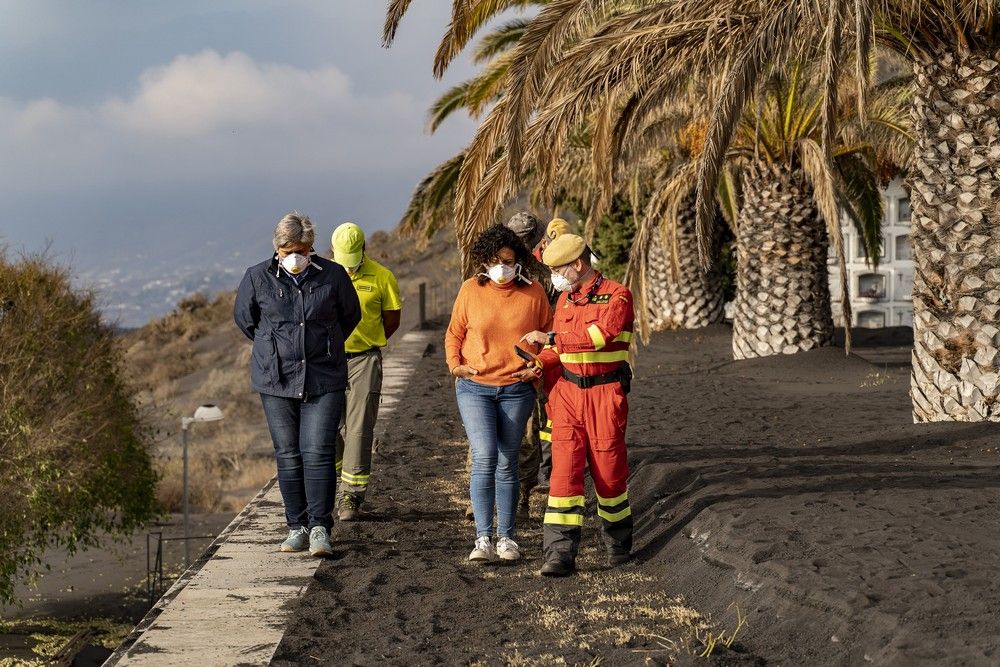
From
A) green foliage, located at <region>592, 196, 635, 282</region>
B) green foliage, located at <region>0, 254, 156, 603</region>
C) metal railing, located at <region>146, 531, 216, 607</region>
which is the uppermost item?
green foliage, located at <region>592, 196, 635, 282</region>

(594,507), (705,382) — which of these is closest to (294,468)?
(594,507)

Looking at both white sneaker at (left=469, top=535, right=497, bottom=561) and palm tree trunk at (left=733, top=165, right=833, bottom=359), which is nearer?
white sneaker at (left=469, top=535, right=497, bottom=561)

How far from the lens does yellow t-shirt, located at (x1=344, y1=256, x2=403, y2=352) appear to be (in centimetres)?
762

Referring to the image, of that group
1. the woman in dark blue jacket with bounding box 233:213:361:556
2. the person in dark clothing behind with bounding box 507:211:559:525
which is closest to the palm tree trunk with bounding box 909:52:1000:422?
the person in dark clothing behind with bounding box 507:211:559:525

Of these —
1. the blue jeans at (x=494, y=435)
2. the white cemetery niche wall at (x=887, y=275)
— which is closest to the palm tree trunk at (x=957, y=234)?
the blue jeans at (x=494, y=435)

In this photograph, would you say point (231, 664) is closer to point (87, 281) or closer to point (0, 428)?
point (0, 428)

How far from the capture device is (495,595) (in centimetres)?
613

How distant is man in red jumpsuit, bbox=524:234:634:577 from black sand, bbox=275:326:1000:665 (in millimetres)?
351

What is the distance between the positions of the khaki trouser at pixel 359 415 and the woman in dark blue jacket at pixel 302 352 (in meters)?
0.67

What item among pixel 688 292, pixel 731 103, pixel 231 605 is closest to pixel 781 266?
pixel 688 292

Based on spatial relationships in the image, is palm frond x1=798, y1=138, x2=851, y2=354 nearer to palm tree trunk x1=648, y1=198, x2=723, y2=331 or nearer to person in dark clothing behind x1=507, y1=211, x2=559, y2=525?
Result: person in dark clothing behind x1=507, y1=211, x2=559, y2=525

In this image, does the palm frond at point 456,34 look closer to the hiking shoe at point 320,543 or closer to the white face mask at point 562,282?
the white face mask at point 562,282

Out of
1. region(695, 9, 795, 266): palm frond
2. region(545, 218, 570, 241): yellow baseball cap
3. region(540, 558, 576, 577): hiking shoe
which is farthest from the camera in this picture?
region(695, 9, 795, 266): palm frond

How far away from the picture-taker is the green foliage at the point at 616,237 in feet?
78.9
